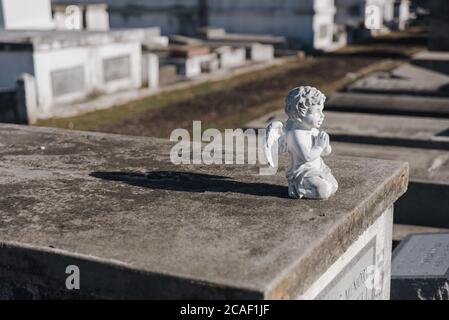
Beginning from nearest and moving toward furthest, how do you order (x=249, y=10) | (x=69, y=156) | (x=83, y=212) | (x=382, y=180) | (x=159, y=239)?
1. (x=159, y=239)
2. (x=83, y=212)
3. (x=382, y=180)
4. (x=69, y=156)
5. (x=249, y=10)

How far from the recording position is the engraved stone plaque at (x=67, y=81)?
16.2 metres

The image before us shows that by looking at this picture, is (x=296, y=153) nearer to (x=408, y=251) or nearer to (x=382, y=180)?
(x=382, y=180)

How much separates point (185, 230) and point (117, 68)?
15.9 m

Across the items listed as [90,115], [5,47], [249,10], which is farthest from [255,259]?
[249,10]

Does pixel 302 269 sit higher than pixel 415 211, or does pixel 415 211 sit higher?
pixel 302 269

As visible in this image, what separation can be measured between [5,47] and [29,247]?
13.9 meters

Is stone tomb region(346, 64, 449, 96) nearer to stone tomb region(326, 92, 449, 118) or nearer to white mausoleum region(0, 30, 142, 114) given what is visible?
stone tomb region(326, 92, 449, 118)

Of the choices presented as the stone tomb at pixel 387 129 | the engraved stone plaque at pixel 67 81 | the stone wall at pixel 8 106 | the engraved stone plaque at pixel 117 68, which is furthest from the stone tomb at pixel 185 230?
the engraved stone plaque at pixel 117 68

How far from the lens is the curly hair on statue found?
3775mm

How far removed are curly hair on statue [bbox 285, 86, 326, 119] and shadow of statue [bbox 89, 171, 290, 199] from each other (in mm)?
587

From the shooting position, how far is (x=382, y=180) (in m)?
4.32

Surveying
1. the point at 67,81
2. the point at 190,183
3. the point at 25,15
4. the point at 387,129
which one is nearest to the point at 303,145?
the point at 190,183

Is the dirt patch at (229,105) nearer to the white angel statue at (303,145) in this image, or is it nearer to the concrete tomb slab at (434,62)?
the concrete tomb slab at (434,62)

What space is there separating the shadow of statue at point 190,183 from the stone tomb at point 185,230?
14 millimetres
